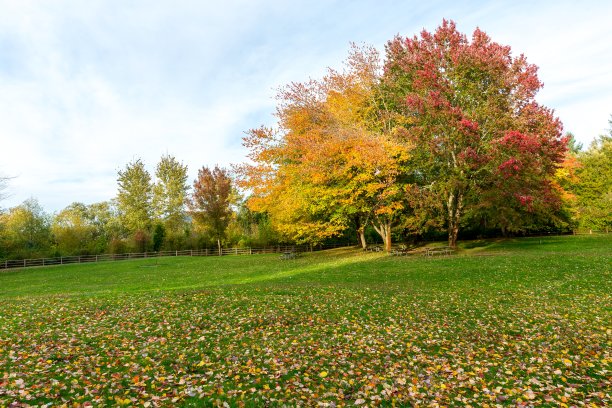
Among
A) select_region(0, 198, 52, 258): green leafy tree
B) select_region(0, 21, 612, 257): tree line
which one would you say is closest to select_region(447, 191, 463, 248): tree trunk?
select_region(0, 21, 612, 257): tree line

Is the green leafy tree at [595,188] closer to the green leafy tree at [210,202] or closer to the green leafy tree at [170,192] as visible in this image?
the green leafy tree at [210,202]

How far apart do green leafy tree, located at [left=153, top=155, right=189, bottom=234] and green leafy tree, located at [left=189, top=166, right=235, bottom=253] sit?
52.3 feet

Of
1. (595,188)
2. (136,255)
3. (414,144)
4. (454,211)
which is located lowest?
(136,255)

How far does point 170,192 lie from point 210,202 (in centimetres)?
2304

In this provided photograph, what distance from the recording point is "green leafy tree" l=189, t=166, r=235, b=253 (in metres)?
52.2

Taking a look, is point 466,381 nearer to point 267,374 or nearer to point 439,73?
point 267,374

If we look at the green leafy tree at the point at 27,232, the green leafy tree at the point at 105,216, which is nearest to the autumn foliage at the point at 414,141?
the green leafy tree at the point at 27,232

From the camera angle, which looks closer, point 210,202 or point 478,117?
point 478,117

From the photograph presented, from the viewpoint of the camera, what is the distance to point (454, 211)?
112ft

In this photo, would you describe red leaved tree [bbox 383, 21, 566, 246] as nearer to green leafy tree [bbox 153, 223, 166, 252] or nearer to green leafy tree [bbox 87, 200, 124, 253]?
green leafy tree [bbox 153, 223, 166, 252]

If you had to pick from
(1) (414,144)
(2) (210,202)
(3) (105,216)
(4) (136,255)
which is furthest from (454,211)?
(3) (105,216)

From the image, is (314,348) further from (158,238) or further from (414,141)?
(158,238)

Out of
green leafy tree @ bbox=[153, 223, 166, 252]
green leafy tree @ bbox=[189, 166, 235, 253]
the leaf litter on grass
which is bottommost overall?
the leaf litter on grass

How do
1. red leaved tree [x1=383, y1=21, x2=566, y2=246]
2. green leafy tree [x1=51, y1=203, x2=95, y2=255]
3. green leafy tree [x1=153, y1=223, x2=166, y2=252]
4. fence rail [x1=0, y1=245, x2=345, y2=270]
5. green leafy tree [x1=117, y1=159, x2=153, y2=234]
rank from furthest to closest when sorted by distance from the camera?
green leafy tree [x1=117, y1=159, x2=153, y2=234]
green leafy tree [x1=153, y1=223, x2=166, y2=252]
green leafy tree [x1=51, y1=203, x2=95, y2=255]
fence rail [x1=0, y1=245, x2=345, y2=270]
red leaved tree [x1=383, y1=21, x2=566, y2=246]
